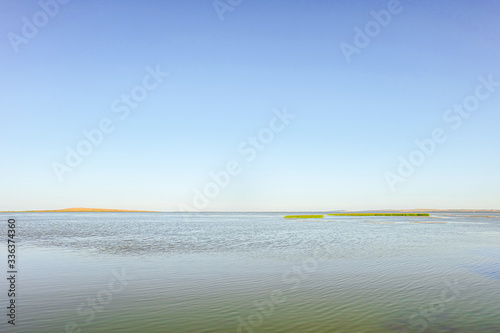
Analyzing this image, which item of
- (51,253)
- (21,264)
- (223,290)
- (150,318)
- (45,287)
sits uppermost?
(51,253)

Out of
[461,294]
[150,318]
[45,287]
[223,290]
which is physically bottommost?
[461,294]

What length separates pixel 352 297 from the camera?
14062mm

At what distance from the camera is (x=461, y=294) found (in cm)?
1472

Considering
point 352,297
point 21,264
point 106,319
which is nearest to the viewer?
point 106,319

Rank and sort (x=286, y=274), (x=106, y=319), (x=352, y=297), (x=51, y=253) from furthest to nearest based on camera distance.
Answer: (x=51, y=253) → (x=286, y=274) → (x=352, y=297) → (x=106, y=319)

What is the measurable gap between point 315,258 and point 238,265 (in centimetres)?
645

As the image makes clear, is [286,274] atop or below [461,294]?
atop

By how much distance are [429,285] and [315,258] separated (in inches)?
365

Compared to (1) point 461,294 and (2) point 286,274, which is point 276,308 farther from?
(1) point 461,294

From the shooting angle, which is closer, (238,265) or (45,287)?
(45,287)

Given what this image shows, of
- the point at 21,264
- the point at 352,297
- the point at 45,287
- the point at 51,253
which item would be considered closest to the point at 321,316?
the point at 352,297

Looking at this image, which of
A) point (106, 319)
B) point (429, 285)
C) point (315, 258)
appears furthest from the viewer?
point (315, 258)

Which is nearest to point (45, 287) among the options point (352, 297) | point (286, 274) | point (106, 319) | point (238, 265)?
point (106, 319)

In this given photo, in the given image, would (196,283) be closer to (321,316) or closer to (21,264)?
(321,316)
